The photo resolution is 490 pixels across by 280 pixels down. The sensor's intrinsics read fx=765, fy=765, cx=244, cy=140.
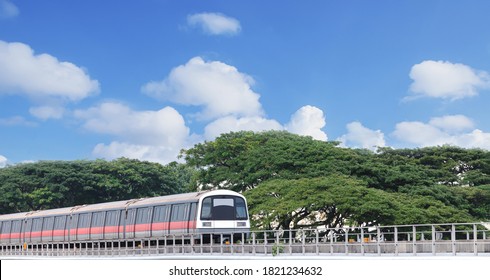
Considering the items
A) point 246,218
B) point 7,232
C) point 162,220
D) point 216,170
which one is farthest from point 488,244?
point 7,232

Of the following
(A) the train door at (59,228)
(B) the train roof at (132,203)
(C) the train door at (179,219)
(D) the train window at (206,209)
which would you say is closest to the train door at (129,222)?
(B) the train roof at (132,203)

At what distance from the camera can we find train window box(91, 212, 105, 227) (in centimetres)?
4559

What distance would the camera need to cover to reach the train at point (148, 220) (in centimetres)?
3728

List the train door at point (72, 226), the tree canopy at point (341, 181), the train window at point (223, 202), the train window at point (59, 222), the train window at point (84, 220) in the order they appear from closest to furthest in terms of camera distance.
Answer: the train window at point (223, 202)
the tree canopy at point (341, 181)
the train window at point (84, 220)
the train door at point (72, 226)
the train window at point (59, 222)

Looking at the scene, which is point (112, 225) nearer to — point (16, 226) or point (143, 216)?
point (143, 216)

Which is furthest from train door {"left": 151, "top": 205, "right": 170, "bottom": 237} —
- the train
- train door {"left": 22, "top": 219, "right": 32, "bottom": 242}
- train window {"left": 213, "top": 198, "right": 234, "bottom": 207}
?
train door {"left": 22, "top": 219, "right": 32, "bottom": 242}

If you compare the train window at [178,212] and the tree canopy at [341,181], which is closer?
the train window at [178,212]

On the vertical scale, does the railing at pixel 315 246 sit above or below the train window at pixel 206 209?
below

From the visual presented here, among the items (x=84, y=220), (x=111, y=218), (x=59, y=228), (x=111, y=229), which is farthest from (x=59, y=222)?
(x=111, y=229)

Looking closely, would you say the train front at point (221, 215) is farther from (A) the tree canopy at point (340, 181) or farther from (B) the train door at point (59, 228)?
(B) the train door at point (59, 228)

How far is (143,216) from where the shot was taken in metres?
41.6

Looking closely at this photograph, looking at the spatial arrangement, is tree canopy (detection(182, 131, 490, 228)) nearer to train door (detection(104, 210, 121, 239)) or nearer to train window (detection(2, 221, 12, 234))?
train door (detection(104, 210, 121, 239))

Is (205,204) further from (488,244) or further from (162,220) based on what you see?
(488,244)

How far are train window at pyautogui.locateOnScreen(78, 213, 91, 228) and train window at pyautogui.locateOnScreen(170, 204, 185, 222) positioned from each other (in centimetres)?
995
